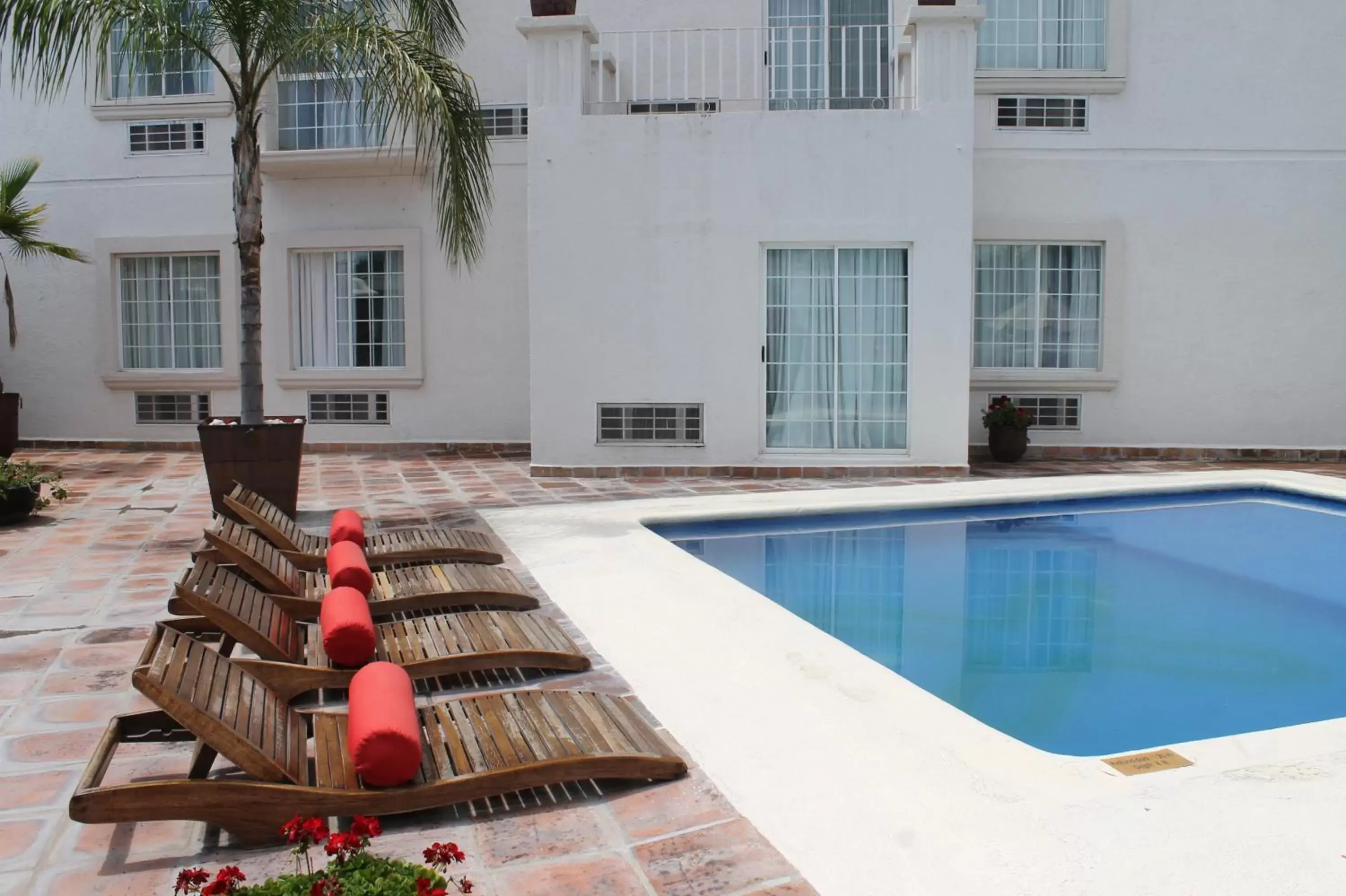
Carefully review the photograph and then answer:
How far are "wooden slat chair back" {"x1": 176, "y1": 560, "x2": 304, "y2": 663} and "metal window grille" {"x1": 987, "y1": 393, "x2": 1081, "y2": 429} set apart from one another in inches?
422

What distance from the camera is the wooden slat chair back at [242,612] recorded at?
4730mm

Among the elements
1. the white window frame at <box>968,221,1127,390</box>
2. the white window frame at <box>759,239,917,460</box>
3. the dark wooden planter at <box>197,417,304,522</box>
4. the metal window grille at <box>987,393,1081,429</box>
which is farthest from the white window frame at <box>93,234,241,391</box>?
the metal window grille at <box>987,393,1081,429</box>

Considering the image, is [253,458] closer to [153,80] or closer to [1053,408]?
[153,80]

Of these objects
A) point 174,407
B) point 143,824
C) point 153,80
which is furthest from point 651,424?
point 143,824

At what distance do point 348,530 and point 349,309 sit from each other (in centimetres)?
896

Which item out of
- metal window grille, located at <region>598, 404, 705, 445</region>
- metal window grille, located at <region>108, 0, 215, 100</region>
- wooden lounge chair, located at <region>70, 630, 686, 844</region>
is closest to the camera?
wooden lounge chair, located at <region>70, 630, 686, 844</region>

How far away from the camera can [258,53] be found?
30.0ft

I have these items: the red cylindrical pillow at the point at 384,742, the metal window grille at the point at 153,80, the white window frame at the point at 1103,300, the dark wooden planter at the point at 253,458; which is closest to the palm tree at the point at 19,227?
the metal window grille at the point at 153,80

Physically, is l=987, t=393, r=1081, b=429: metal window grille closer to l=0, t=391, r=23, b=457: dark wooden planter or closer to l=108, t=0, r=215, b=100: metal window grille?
l=108, t=0, r=215, b=100: metal window grille

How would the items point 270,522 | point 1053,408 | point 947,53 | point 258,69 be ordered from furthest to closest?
1. point 1053,408
2. point 947,53
3. point 258,69
4. point 270,522

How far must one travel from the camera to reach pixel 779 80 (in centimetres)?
1362

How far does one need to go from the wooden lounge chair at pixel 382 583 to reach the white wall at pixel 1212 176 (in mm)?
9731

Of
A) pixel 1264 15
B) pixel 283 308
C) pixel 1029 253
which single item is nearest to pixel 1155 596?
pixel 1029 253

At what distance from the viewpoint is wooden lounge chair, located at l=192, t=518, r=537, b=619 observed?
575 cm
